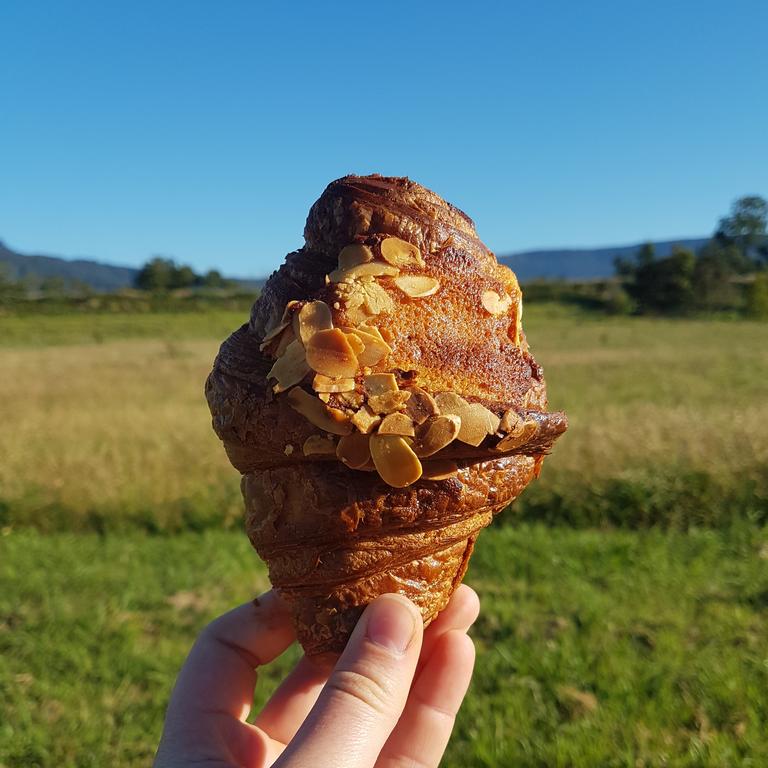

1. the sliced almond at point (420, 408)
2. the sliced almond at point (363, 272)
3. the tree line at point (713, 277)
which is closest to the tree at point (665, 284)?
the tree line at point (713, 277)

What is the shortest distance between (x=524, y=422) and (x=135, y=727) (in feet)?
12.3

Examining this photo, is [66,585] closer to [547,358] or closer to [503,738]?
A: [503,738]

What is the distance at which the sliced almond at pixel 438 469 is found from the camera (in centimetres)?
189

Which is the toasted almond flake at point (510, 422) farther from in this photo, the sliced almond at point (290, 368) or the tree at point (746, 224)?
the tree at point (746, 224)

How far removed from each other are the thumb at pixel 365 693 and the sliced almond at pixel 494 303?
969mm

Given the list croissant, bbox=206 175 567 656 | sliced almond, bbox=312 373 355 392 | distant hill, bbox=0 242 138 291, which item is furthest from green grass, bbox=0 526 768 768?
distant hill, bbox=0 242 138 291

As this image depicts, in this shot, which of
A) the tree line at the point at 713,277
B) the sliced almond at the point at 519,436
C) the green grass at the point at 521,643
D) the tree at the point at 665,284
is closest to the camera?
the sliced almond at the point at 519,436

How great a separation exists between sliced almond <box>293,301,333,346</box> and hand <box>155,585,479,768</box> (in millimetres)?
857

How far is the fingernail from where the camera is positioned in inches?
75.0

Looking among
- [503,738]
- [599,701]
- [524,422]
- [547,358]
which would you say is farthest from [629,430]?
[547,358]

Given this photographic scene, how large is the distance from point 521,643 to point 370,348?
155 inches

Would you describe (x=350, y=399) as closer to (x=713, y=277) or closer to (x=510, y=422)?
(x=510, y=422)

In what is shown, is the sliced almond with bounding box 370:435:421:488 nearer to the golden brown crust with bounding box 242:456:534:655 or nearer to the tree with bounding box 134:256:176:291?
the golden brown crust with bounding box 242:456:534:655

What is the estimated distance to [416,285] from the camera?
1960mm
